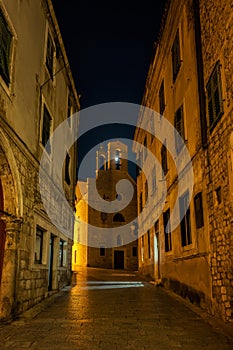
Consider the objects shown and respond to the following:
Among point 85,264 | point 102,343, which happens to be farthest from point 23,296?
point 85,264

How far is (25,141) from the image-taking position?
881 cm

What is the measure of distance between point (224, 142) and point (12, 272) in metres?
5.51

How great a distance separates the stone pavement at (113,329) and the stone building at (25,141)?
873 millimetres

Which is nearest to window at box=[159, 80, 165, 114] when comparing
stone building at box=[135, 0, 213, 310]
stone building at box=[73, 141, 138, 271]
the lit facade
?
stone building at box=[135, 0, 213, 310]

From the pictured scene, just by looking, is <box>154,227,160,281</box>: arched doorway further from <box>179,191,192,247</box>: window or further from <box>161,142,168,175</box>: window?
<box>179,191,192,247</box>: window

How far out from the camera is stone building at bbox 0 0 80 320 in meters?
7.50

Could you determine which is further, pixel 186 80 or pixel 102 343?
pixel 186 80

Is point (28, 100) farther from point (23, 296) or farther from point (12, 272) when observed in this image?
point (23, 296)

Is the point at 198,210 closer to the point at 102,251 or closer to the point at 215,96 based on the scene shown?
the point at 215,96

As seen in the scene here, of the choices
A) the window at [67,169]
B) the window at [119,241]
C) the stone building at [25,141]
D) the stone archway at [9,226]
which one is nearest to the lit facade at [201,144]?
the window at [67,169]

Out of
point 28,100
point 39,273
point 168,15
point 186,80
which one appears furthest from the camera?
point 168,15

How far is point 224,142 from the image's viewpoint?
25.4 feet

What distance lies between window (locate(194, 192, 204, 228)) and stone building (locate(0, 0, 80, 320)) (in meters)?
4.57

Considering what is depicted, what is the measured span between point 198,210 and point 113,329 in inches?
170
